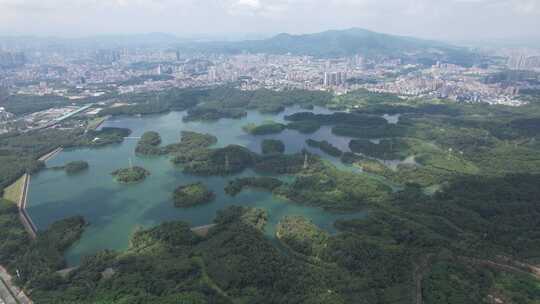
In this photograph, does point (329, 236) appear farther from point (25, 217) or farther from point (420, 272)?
point (25, 217)

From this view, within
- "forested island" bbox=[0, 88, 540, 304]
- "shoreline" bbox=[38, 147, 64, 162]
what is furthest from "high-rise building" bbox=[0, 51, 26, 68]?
"shoreline" bbox=[38, 147, 64, 162]

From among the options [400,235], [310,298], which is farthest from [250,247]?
[400,235]

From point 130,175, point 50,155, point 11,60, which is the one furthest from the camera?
point 11,60

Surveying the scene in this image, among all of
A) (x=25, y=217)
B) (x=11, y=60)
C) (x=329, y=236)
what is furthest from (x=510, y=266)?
(x=11, y=60)

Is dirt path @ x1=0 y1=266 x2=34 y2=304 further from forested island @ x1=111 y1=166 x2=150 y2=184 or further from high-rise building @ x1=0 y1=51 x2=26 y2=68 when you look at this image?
high-rise building @ x1=0 y1=51 x2=26 y2=68

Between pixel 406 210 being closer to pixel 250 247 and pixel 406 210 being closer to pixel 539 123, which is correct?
pixel 250 247

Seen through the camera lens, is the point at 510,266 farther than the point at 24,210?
No
